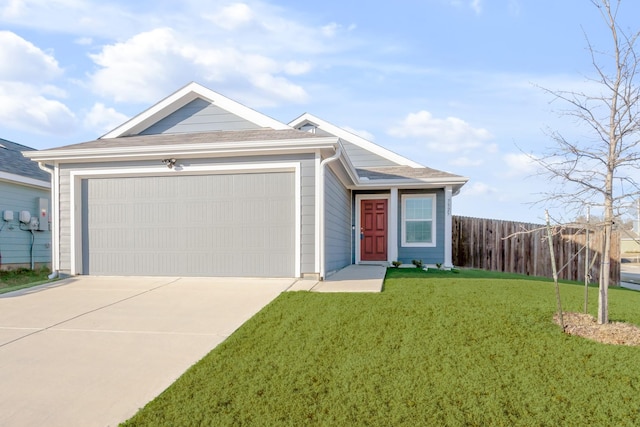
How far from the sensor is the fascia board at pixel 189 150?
7363mm

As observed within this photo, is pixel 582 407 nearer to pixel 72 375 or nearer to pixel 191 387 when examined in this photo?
pixel 191 387

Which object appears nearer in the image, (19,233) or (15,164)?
(19,233)

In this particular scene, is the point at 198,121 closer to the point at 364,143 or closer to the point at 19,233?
the point at 364,143

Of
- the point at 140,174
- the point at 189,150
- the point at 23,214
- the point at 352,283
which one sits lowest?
the point at 352,283

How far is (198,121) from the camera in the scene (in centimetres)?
1038

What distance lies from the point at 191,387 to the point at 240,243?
481 cm

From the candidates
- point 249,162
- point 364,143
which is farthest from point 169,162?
point 364,143

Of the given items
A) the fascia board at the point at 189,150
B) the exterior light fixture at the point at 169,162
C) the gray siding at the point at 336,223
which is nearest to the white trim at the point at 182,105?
the fascia board at the point at 189,150

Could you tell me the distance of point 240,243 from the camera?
26.1ft

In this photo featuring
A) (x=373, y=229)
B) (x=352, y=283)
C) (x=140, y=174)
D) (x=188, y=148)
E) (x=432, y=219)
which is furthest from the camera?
(x=373, y=229)

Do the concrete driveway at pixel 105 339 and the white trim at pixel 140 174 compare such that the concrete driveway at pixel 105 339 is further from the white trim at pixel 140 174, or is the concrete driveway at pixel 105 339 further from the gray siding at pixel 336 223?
the gray siding at pixel 336 223

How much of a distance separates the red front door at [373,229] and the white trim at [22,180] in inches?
411

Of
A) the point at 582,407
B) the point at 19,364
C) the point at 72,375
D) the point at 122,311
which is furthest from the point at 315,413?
the point at 122,311

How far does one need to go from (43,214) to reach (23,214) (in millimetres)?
938
